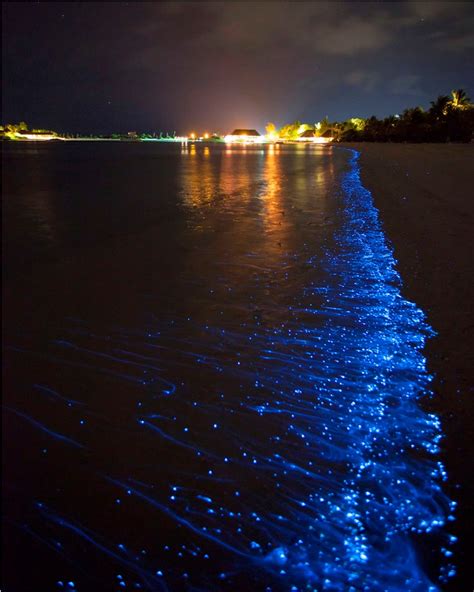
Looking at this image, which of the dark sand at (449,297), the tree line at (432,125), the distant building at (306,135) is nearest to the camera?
the dark sand at (449,297)

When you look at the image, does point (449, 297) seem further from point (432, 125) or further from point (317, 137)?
point (317, 137)

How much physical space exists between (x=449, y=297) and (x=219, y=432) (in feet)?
11.3

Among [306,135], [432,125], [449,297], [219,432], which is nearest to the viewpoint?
[219,432]

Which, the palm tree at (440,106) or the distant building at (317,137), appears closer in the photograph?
the palm tree at (440,106)

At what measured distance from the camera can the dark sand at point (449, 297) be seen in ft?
8.16

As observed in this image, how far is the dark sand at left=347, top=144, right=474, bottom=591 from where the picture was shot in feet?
8.16

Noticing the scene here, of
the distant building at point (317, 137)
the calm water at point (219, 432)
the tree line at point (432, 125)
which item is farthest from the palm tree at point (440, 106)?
the calm water at point (219, 432)

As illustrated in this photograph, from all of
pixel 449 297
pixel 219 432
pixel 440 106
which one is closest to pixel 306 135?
pixel 440 106

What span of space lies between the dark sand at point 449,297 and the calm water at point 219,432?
107mm

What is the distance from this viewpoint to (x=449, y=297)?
4973 millimetres

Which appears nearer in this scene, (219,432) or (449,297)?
(219,432)

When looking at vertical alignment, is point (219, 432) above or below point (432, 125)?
below

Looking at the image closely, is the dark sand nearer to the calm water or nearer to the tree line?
the calm water

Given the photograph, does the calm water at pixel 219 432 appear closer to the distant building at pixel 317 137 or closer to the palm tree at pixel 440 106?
the palm tree at pixel 440 106
